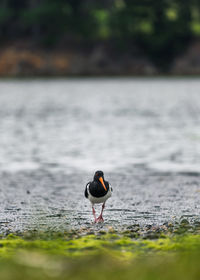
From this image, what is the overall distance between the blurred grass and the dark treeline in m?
85.2

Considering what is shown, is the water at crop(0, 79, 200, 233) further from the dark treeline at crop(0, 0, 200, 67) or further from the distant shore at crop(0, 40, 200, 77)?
the dark treeline at crop(0, 0, 200, 67)

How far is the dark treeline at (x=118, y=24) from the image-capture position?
3688 inches

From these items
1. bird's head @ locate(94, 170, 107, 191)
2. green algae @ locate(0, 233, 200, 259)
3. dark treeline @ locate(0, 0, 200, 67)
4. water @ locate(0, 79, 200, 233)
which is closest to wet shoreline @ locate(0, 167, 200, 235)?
water @ locate(0, 79, 200, 233)

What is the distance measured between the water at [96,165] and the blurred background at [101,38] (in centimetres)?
5368

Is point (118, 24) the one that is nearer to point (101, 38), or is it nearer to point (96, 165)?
point (101, 38)

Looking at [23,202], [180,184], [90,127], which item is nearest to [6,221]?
[23,202]

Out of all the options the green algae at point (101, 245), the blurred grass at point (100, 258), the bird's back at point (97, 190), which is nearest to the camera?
the blurred grass at point (100, 258)

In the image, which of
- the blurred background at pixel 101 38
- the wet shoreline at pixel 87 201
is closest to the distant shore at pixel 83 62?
the blurred background at pixel 101 38

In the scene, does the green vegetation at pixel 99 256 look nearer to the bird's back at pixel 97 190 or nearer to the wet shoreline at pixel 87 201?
the wet shoreline at pixel 87 201

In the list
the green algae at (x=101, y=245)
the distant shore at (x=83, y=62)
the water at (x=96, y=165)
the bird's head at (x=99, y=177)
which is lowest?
the distant shore at (x=83, y=62)

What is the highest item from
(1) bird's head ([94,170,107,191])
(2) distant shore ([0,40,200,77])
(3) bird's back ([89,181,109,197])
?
(1) bird's head ([94,170,107,191])

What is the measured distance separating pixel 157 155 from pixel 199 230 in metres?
10.4

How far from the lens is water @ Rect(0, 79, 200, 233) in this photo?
12.1 m

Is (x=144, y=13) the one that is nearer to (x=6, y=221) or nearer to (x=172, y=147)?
(x=172, y=147)
